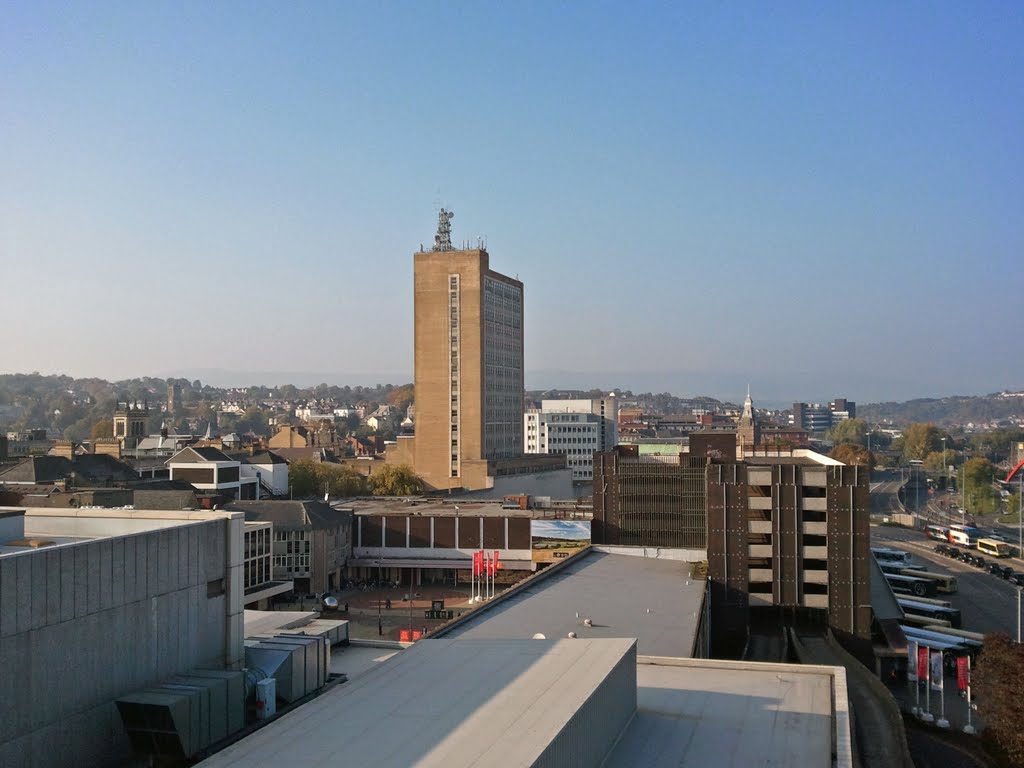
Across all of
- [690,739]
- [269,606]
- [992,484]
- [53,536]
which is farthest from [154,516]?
[992,484]

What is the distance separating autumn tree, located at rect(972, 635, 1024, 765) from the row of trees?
74.3 m

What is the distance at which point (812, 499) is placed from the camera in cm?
5181

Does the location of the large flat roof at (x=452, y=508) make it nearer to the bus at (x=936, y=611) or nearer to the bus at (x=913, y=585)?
the bus at (x=913, y=585)

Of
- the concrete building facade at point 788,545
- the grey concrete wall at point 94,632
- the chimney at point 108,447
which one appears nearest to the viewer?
the grey concrete wall at point 94,632

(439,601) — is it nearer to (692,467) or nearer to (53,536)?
(692,467)

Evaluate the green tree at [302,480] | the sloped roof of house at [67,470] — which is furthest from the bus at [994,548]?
the sloped roof of house at [67,470]

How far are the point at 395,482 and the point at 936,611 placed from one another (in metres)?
61.0

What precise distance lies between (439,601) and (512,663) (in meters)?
42.7

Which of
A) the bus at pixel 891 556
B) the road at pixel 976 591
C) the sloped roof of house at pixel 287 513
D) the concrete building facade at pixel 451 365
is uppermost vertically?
the concrete building facade at pixel 451 365

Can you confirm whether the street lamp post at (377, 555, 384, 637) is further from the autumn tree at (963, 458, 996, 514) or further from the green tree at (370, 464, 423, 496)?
the autumn tree at (963, 458, 996, 514)

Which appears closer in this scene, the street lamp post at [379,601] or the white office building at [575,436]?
the street lamp post at [379,601]

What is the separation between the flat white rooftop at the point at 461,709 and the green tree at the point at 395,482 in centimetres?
8191

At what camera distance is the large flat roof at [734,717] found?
22016 millimetres

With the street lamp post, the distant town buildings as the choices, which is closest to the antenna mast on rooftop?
the distant town buildings
